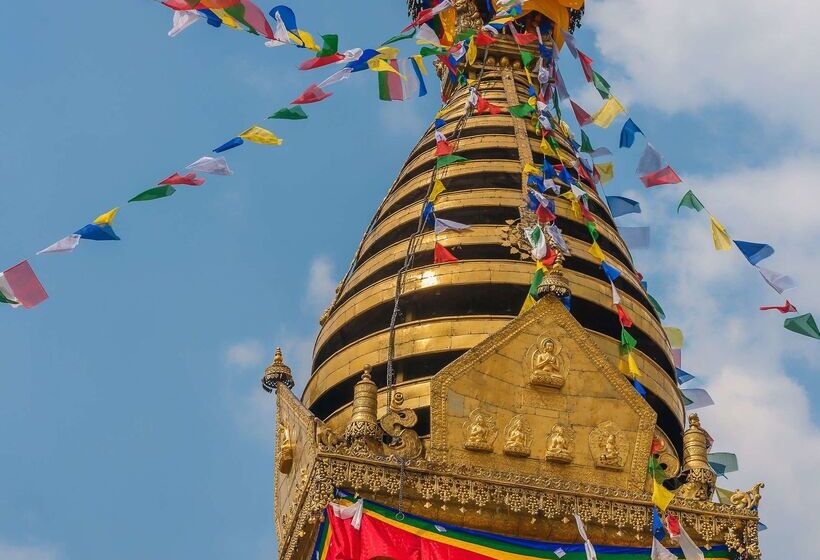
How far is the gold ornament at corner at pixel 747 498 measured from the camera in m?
19.7

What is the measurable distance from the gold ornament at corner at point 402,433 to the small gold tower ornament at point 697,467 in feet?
11.5

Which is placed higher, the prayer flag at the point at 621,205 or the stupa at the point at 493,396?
the prayer flag at the point at 621,205

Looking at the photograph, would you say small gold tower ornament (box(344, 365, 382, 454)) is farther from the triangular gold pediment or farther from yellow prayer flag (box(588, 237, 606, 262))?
yellow prayer flag (box(588, 237, 606, 262))

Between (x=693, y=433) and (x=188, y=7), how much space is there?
8.67 m

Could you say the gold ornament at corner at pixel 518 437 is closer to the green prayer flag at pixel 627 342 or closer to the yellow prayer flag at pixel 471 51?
the green prayer flag at pixel 627 342

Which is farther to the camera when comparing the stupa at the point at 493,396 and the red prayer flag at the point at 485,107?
the red prayer flag at the point at 485,107

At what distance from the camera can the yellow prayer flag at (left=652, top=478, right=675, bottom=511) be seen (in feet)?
63.3

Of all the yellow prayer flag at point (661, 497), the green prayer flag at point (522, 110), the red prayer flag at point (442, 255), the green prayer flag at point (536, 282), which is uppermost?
the green prayer flag at point (522, 110)

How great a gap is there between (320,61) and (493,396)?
211 inches

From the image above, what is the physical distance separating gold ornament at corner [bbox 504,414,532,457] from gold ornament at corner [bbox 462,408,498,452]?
18cm

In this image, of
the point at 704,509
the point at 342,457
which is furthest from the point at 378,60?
the point at 704,509

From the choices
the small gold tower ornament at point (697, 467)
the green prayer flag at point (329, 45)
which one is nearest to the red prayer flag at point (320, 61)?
the green prayer flag at point (329, 45)

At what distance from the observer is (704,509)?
1959cm

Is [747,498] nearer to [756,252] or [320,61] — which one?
[756,252]
